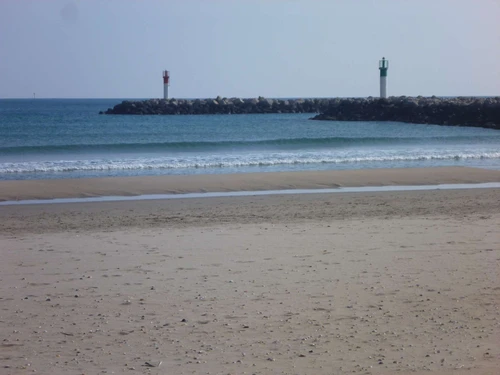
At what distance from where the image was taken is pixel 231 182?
16438 millimetres

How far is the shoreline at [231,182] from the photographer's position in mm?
14898

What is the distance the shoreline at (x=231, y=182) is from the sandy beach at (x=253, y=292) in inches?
146

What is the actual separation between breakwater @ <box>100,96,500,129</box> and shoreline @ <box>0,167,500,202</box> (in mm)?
26226

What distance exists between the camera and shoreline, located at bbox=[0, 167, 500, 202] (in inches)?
587

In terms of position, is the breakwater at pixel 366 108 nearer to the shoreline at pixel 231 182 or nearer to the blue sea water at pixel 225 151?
the blue sea water at pixel 225 151

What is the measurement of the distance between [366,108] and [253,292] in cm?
5116

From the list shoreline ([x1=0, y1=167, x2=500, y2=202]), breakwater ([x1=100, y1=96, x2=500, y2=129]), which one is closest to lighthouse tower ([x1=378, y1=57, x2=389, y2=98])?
breakwater ([x1=100, y1=96, x2=500, y2=129])

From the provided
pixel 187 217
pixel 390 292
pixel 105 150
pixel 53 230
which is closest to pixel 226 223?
pixel 187 217

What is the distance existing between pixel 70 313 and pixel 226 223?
15.0 ft

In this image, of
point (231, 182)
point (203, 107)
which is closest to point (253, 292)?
point (231, 182)

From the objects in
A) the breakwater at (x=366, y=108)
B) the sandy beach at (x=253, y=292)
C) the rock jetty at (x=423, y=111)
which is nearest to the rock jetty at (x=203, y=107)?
the breakwater at (x=366, y=108)

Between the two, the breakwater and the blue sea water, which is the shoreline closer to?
the blue sea water

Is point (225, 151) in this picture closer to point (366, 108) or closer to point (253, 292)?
point (253, 292)

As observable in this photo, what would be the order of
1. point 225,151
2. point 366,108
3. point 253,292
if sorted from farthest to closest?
1. point 366,108
2. point 225,151
3. point 253,292
